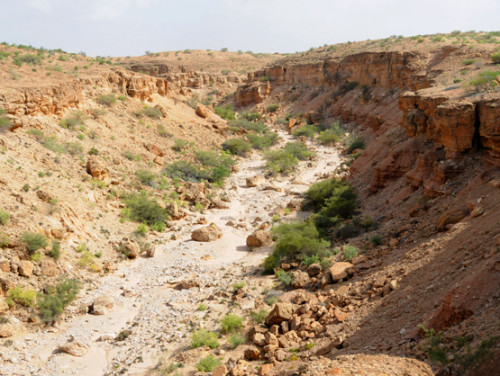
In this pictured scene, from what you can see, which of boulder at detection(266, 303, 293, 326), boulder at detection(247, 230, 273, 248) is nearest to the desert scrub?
boulder at detection(247, 230, 273, 248)

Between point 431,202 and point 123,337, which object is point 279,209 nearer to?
point 431,202

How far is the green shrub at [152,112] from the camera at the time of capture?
24375 millimetres

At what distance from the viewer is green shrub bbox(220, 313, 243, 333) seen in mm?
9016

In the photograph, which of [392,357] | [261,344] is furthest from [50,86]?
→ [392,357]

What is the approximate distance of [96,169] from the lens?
15.9 m

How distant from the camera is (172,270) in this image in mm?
12891

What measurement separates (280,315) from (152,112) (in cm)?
1898

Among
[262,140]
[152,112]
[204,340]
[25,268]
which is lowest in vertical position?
[204,340]

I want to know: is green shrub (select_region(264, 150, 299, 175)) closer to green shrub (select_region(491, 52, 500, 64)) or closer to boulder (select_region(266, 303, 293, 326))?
green shrub (select_region(491, 52, 500, 64))

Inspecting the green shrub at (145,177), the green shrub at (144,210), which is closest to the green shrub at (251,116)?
the green shrub at (145,177)

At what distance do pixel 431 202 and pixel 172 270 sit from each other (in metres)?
8.03

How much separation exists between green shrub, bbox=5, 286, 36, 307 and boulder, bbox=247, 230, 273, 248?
7.12 m

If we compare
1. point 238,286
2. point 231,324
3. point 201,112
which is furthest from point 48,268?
point 201,112

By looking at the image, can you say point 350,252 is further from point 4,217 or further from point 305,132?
point 305,132
